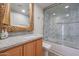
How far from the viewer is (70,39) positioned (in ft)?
4.30

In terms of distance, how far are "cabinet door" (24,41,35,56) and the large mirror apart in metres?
0.18

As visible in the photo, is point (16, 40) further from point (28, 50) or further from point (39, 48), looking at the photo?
point (39, 48)

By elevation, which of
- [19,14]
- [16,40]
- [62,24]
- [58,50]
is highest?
[19,14]

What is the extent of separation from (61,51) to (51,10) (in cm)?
51

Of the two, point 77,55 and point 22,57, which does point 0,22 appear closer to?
point 22,57

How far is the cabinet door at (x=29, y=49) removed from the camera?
1.23 meters

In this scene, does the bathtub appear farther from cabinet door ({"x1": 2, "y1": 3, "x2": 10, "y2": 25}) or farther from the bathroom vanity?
cabinet door ({"x1": 2, "y1": 3, "x2": 10, "y2": 25})

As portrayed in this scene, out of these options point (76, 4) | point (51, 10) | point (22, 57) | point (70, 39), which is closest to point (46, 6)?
point (51, 10)

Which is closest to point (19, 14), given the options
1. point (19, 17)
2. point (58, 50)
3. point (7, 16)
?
point (19, 17)

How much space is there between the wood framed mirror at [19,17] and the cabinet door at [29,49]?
0.18 meters

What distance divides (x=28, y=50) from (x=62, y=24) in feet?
1.66

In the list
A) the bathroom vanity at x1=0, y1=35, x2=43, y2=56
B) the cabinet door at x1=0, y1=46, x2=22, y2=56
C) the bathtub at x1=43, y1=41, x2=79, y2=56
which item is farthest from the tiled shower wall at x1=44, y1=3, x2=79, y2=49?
the cabinet door at x1=0, y1=46, x2=22, y2=56

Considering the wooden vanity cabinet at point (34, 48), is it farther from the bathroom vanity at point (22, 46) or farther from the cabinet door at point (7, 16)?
the cabinet door at point (7, 16)

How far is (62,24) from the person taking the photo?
131 cm
